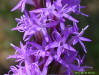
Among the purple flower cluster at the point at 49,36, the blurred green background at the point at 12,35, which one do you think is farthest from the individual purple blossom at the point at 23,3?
the blurred green background at the point at 12,35

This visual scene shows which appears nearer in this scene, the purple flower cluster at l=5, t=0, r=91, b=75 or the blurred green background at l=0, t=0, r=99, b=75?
the purple flower cluster at l=5, t=0, r=91, b=75

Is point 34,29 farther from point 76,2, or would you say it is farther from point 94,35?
point 94,35

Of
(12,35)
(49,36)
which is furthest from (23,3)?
(12,35)

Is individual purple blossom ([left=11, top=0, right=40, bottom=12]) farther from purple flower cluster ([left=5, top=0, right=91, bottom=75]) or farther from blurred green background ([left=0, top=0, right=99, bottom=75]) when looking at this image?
blurred green background ([left=0, top=0, right=99, bottom=75])

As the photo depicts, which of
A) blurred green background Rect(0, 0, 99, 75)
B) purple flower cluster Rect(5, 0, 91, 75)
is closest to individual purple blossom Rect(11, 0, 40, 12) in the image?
purple flower cluster Rect(5, 0, 91, 75)

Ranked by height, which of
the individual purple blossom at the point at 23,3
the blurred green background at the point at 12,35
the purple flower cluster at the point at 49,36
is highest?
the individual purple blossom at the point at 23,3

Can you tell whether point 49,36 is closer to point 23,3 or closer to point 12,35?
point 23,3

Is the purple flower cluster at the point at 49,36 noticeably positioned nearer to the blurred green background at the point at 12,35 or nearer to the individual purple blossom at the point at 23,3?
the individual purple blossom at the point at 23,3

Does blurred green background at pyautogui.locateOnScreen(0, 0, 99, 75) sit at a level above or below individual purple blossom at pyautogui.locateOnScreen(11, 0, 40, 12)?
below
